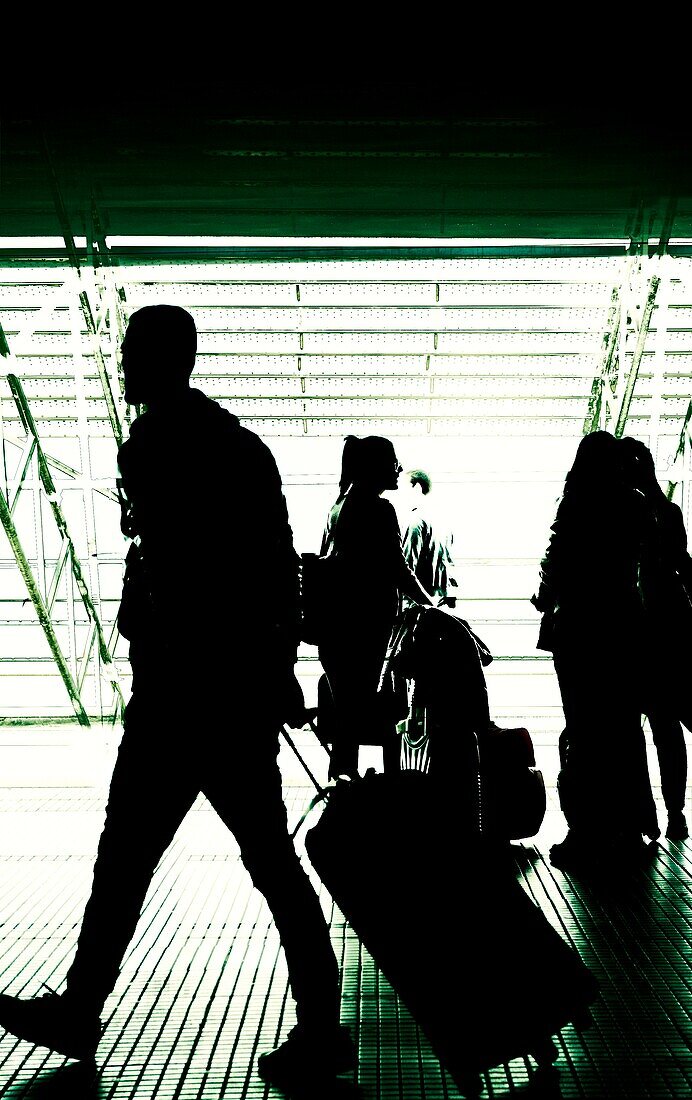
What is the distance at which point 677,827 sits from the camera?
3848 millimetres

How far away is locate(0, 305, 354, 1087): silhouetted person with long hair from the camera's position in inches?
83.4

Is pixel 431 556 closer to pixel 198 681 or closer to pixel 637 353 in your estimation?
pixel 637 353

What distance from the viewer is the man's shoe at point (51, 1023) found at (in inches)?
81.1

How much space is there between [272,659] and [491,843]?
744mm

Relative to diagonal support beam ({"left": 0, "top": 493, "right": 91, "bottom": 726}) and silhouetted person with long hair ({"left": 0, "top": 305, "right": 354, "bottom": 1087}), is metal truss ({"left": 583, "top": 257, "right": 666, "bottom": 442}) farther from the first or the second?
silhouetted person with long hair ({"left": 0, "top": 305, "right": 354, "bottom": 1087})

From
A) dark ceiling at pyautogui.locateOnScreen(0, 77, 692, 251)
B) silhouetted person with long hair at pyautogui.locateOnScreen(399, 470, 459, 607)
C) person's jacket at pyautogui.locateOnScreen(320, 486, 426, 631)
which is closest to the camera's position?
dark ceiling at pyautogui.locateOnScreen(0, 77, 692, 251)

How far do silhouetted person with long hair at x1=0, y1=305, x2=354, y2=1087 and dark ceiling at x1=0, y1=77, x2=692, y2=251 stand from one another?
1308 millimetres

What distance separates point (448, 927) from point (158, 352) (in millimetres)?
1498

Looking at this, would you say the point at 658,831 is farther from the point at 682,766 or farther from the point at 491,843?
the point at 491,843

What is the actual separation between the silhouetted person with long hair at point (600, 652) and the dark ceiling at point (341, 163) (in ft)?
3.77

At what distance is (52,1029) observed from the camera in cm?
206

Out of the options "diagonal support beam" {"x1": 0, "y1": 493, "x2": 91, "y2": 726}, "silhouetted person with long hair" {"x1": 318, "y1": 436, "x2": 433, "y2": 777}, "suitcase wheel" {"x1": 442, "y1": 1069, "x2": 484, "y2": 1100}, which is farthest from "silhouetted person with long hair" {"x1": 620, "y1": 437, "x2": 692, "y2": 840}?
"diagonal support beam" {"x1": 0, "y1": 493, "x2": 91, "y2": 726}

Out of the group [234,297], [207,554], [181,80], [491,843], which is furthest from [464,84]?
[234,297]

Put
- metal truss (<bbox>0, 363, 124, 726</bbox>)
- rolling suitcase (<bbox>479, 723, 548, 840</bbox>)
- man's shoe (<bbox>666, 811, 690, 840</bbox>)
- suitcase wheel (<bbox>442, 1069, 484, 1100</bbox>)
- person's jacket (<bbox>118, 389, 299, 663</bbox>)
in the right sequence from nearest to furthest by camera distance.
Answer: suitcase wheel (<bbox>442, 1069, 484, 1100</bbox>) < person's jacket (<bbox>118, 389, 299, 663</bbox>) < rolling suitcase (<bbox>479, 723, 548, 840</bbox>) < man's shoe (<bbox>666, 811, 690, 840</bbox>) < metal truss (<bbox>0, 363, 124, 726</bbox>)
